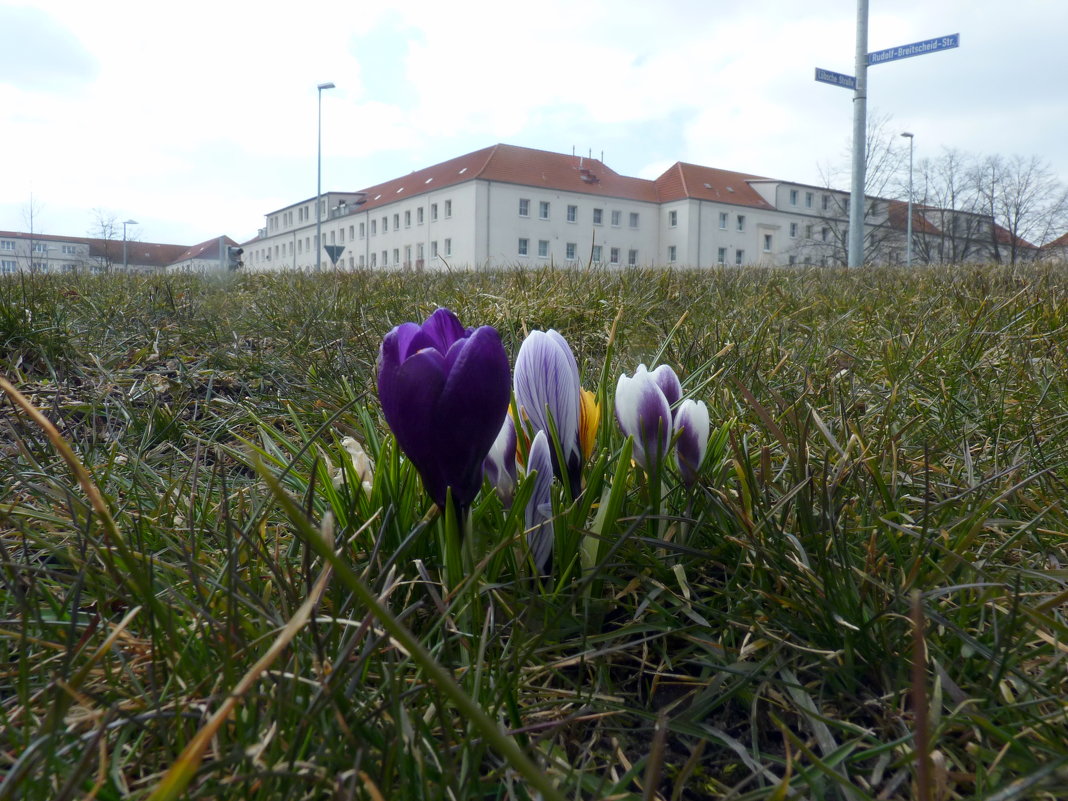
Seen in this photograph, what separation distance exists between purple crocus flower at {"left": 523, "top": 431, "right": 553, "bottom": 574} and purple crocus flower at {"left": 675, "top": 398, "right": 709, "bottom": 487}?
0.27m

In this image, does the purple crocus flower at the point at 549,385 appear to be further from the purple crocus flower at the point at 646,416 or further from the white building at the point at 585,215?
the white building at the point at 585,215

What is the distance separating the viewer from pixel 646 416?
1.32 meters

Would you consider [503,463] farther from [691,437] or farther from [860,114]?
[860,114]

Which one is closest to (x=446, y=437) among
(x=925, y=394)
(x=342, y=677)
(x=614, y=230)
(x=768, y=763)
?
(x=342, y=677)

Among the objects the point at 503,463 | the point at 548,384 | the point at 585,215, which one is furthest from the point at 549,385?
the point at 585,215

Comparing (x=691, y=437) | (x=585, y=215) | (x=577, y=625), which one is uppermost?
(x=585, y=215)

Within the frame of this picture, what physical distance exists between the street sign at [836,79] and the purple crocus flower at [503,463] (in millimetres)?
11885

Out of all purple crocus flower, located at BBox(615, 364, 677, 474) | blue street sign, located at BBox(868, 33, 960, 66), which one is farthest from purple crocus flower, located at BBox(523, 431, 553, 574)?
blue street sign, located at BBox(868, 33, 960, 66)

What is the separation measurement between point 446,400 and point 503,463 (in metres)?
→ 0.27

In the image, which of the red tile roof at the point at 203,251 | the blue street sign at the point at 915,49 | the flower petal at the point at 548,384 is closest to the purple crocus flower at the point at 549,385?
the flower petal at the point at 548,384

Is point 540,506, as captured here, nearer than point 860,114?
Yes

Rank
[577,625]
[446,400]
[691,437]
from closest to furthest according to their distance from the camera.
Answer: [446,400], [577,625], [691,437]

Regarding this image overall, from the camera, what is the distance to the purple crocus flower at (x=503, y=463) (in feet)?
4.21

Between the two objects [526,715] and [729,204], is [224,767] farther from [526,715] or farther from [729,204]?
[729,204]
